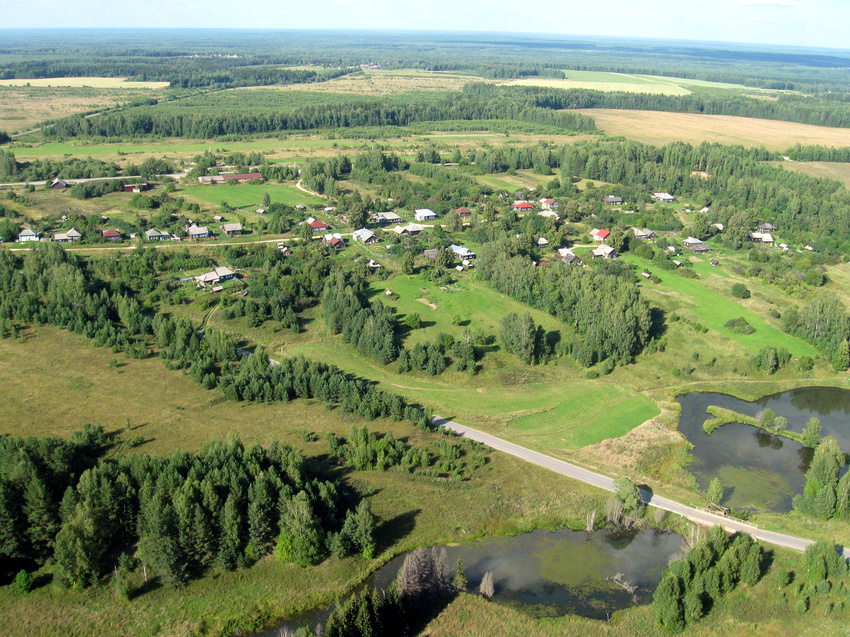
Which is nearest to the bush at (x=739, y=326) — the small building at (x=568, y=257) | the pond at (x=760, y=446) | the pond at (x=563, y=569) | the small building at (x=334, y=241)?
the pond at (x=760, y=446)

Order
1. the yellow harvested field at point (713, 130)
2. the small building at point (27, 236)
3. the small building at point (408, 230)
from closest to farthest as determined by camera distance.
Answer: the small building at point (27, 236)
the small building at point (408, 230)
the yellow harvested field at point (713, 130)

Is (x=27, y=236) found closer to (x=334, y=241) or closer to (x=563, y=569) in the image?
(x=334, y=241)

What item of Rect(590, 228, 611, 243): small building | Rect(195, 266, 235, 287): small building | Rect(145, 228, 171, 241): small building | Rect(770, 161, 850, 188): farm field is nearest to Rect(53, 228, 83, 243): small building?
Rect(145, 228, 171, 241): small building

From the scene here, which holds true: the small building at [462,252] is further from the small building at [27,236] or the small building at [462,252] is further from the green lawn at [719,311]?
the small building at [27,236]

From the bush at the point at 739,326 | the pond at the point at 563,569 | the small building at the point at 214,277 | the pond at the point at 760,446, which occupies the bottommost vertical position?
the pond at the point at 563,569

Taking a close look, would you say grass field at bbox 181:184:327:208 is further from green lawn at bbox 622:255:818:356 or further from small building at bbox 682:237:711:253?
small building at bbox 682:237:711:253

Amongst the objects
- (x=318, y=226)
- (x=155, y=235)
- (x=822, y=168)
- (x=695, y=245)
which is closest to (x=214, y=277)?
(x=155, y=235)

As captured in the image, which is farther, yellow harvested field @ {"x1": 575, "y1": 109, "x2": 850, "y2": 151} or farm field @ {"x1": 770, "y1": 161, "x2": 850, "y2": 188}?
yellow harvested field @ {"x1": 575, "y1": 109, "x2": 850, "y2": 151}
